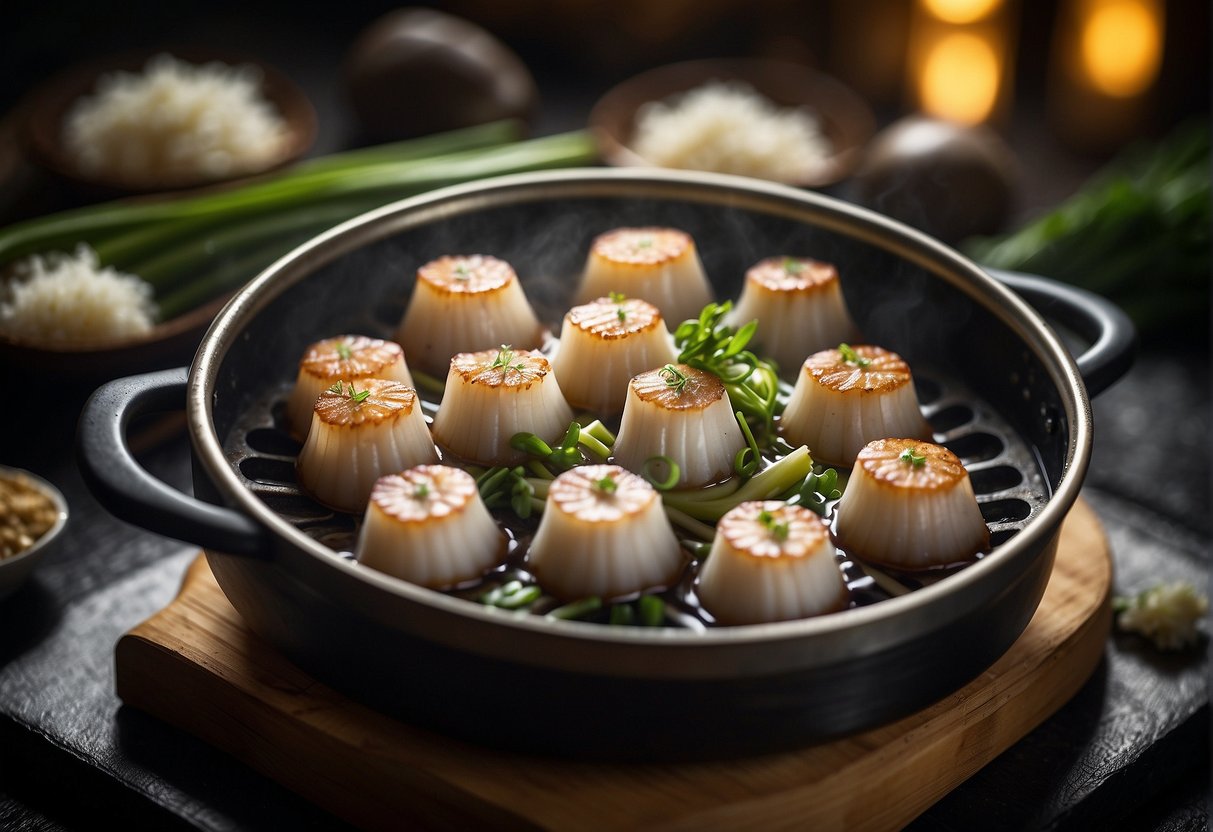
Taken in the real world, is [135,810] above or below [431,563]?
below

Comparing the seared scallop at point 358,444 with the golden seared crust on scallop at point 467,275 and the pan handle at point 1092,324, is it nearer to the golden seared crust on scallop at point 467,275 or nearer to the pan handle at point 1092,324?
the golden seared crust on scallop at point 467,275

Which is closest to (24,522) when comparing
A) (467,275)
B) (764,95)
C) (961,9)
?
(467,275)

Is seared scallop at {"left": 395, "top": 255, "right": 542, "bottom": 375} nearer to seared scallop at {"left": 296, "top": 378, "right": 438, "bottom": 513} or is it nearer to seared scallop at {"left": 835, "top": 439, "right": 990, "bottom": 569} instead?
seared scallop at {"left": 296, "top": 378, "right": 438, "bottom": 513}

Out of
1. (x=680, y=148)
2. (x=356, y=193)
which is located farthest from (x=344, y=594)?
(x=680, y=148)

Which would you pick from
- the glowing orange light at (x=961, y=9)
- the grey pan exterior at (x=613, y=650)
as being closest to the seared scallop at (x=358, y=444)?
the grey pan exterior at (x=613, y=650)

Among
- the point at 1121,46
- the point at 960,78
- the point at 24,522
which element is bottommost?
the point at 24,522

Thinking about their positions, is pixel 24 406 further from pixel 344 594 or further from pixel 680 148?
pixel 680 148

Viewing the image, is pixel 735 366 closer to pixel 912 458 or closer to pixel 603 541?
pixel 912 458
